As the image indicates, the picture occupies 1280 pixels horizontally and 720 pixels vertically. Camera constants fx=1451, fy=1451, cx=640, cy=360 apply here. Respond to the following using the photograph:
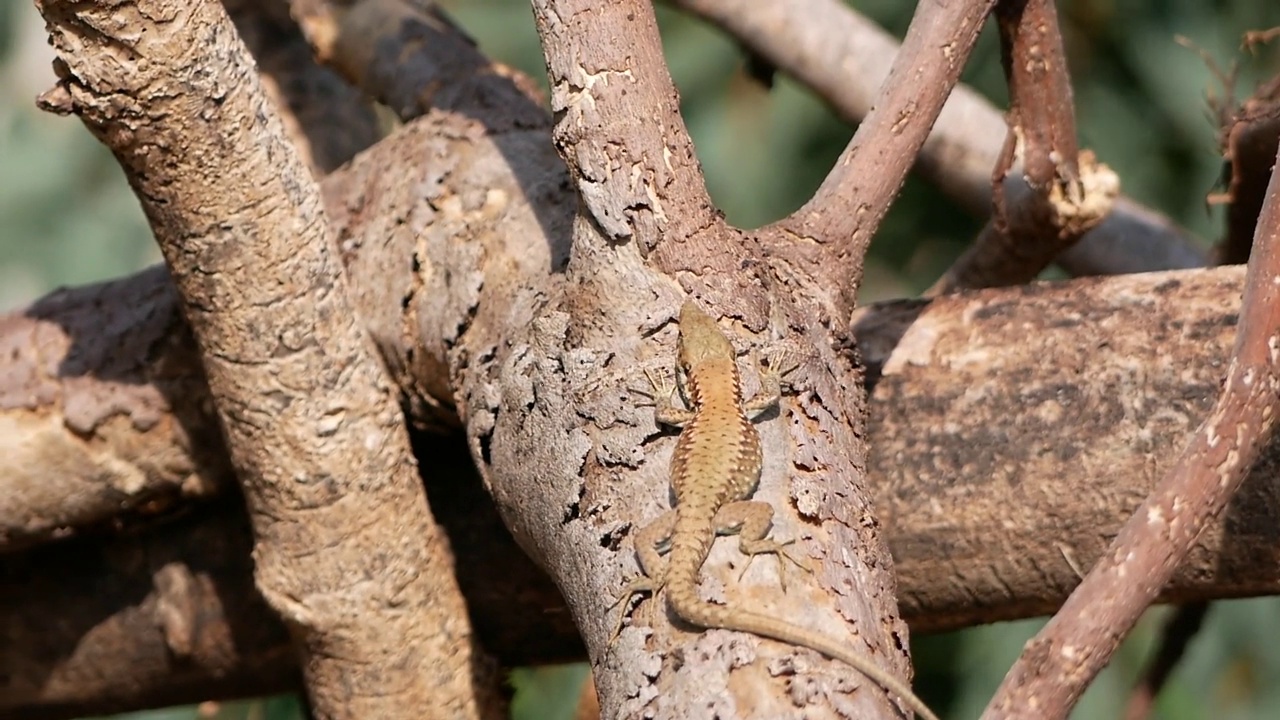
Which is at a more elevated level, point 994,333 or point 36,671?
point 994,333

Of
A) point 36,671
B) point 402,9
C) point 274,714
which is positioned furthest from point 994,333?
point 274,714

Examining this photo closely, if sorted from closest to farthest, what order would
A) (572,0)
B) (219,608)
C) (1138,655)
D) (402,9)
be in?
1. (572,0)
2. (219,608)
3. (402,9)
4. (1138,655)

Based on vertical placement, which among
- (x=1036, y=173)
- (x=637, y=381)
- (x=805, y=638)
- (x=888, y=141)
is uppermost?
(x=1036, y=173)

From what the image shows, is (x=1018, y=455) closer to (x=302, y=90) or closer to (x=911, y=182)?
(x=302, y=90)

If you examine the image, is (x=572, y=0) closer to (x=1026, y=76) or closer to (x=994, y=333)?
(x=994, y=333)

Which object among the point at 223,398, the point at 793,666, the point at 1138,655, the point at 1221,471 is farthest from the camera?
the point at 1138,655

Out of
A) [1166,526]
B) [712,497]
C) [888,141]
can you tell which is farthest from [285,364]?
[1166,526]

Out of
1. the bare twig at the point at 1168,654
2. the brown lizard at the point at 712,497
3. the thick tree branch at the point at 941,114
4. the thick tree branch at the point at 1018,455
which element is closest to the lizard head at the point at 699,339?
the brown lizard at the point at 712,497
